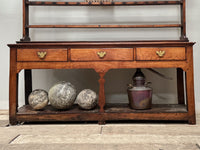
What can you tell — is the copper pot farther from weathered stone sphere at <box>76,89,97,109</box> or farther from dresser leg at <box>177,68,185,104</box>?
dresser leg at <box>177,68,185,104</box>

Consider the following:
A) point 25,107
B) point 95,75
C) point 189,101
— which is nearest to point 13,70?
point 25,107

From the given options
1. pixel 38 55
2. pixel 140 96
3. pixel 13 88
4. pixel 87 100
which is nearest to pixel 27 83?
pixel 13 88

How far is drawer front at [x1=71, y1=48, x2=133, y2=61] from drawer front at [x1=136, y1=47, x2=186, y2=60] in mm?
81

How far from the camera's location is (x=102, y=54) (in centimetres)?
146

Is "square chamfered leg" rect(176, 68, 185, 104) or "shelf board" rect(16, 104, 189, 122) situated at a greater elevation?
"square chamfered leg" rect(176, 68, 185, 104)

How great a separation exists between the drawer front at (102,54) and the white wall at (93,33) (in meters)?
0.54

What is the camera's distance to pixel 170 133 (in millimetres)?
1259

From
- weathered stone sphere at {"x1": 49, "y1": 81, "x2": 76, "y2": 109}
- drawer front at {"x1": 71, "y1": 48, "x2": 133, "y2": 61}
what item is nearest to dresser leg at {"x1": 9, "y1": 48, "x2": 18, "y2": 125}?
weathered stone sphere at {"x1": 49, "y1": 81, "x2": 76, "y2": 109}

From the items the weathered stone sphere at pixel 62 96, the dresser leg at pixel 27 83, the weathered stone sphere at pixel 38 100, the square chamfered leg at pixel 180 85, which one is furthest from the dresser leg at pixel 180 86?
the dresser leg at pixel 27 83

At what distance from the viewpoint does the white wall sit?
196cm

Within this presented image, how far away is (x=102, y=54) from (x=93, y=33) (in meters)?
0.59

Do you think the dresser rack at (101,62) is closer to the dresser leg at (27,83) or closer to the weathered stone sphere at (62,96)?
the weathered stone sphere at (62,96)

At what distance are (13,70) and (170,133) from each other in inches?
47.0

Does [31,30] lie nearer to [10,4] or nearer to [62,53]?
[10,4]
